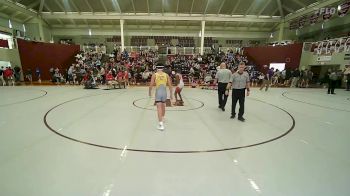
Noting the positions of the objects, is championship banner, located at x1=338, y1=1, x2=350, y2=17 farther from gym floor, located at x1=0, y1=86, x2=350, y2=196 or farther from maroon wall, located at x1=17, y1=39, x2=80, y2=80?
maroon wall, located at x1=17, y1=39, x2=80, y2=80

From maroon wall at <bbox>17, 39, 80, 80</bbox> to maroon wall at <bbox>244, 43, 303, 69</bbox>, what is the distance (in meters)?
17.5

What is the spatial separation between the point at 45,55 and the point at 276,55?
20.8 m

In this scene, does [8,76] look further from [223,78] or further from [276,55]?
[276,55]

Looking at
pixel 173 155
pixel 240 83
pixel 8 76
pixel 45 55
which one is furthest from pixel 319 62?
pixel 8 76

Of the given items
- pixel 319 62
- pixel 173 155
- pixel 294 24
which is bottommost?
pixel 173 155

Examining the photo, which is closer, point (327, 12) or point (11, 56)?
point (327, 12)

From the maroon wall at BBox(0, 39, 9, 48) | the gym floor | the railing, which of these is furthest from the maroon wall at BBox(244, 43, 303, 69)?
the maroon wall at BBox(0, 39, 9, 48)

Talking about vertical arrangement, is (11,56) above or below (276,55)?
below

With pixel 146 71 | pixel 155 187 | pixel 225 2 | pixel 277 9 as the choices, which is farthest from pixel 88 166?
pixel 277 9

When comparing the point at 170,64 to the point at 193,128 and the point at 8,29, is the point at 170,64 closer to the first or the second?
the point at 193,128

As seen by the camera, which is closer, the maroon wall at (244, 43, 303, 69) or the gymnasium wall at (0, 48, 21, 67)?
the gymnasium wall at (0, 48, 21, 67)

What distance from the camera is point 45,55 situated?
60.8ft

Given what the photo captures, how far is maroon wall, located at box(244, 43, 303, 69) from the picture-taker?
18469 mm

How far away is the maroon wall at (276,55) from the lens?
18469 mm
